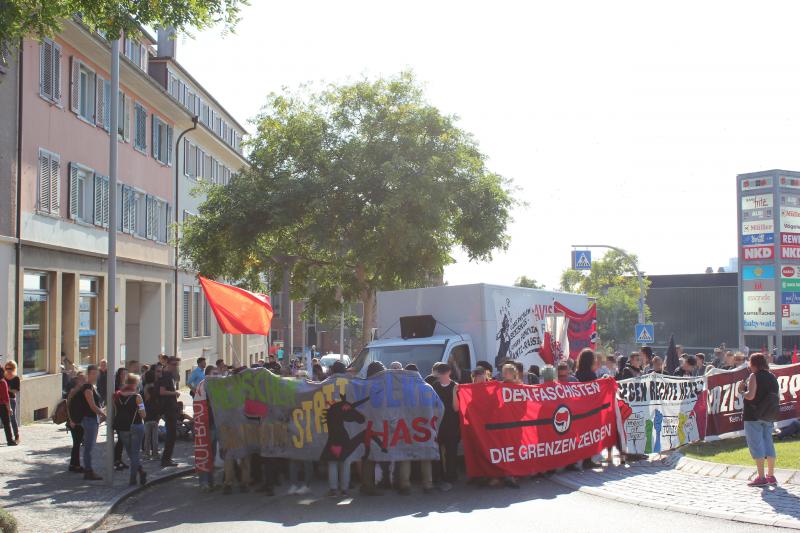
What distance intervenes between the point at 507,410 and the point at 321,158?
11508 millimetres

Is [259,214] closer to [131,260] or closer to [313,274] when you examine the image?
[313,274]

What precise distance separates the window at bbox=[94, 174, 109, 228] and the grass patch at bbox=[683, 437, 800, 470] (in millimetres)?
18557

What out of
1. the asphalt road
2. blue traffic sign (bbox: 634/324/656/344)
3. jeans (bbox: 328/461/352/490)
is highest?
blue traffic sign (bbox: 634/324/656/344)

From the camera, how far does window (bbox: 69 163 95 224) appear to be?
24.2 meters

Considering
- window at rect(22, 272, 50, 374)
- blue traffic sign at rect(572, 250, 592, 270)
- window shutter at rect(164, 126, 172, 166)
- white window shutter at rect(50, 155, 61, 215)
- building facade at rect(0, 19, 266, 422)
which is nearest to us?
building facade at rect(0, 19, 266, 422)

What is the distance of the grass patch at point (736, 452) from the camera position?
1259 cm

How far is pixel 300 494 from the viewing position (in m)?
11.4

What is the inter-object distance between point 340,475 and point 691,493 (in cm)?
444

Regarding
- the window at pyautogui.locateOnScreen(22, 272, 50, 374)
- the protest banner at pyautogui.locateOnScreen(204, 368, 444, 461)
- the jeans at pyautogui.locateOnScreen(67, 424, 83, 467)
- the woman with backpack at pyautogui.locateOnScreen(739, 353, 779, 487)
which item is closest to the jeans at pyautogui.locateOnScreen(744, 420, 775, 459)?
the woman with backpack at pyautogui.locateOnScreen(739, 353, 779, 487)

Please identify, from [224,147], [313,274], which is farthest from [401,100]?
[224,147]

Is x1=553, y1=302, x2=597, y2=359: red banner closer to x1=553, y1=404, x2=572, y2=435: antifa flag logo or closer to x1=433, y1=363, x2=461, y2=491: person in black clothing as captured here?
x1=553, y1=404, x2=572, y2=435: antifa flag logo

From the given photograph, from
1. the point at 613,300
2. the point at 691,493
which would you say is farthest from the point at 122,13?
the point at 613,300

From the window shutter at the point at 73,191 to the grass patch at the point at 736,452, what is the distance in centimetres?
1749

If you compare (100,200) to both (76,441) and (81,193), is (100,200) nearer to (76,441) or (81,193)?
(81,193)
